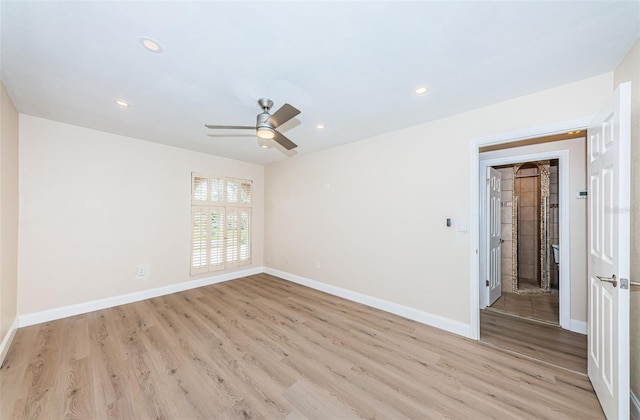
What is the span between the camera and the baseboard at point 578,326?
108 inches

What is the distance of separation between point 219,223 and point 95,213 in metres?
1.86

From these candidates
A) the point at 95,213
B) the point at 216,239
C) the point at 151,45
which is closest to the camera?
the point at 151,45

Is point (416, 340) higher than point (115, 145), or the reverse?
point (115, 145)

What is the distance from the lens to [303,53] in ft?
5.77

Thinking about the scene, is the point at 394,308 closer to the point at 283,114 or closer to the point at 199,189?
the point at 283,114

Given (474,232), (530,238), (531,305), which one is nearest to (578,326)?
(531,305)

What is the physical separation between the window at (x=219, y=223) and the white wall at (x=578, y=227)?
5.28 metres

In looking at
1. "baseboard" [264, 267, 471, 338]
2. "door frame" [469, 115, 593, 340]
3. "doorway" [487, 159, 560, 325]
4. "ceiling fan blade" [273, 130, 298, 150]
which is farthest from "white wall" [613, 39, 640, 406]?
"ceiling fan blade" [273, 130, 298, 150]

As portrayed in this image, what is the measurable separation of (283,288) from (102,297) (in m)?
2.71

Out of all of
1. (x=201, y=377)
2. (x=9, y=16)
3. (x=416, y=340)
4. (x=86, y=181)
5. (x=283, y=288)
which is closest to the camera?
(x=9, y=16)

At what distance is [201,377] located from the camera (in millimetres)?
2033

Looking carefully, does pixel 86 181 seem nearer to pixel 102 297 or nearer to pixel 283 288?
pixel 102 297

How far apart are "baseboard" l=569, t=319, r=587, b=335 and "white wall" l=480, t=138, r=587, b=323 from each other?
0.03 metres

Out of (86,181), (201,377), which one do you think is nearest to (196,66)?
(201,377)
